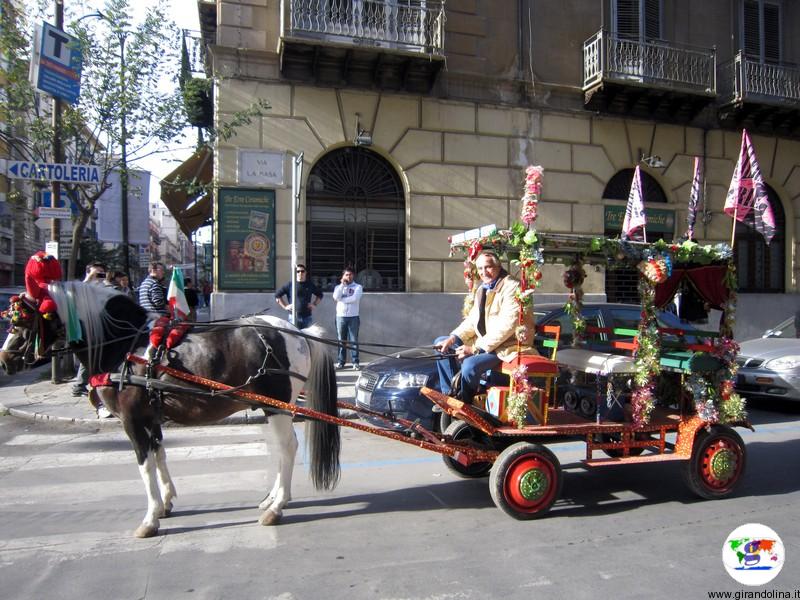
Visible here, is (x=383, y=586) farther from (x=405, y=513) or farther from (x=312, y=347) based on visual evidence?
(x=312, y=347)

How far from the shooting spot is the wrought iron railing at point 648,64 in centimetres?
1416

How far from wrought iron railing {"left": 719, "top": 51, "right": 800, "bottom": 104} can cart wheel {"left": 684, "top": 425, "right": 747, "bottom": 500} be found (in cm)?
1289

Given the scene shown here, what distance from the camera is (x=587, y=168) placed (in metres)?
14.5

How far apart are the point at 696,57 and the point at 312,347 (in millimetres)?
14608

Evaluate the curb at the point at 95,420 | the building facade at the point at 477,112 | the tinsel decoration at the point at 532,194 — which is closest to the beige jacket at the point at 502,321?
the tinsel decoration at the point at 532,194

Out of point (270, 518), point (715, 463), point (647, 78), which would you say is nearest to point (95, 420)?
point (270, 518)

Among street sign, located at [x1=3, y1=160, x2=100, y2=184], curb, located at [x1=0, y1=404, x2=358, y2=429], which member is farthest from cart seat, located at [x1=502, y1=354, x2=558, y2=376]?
street sign, located at [x1=3, y1=160, x2=100, y2=184]

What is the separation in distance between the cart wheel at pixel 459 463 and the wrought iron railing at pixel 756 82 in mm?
13864

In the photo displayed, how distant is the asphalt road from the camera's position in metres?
3.62

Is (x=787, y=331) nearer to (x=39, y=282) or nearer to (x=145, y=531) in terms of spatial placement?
(x=145, y=531)

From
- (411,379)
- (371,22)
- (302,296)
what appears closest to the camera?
(411,379)

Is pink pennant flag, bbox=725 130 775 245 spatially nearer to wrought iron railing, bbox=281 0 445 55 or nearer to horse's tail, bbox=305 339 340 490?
horse's tail, bbox=305 339 340 490

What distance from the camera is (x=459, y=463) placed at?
5.57 m

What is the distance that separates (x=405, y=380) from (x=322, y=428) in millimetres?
2030
